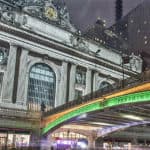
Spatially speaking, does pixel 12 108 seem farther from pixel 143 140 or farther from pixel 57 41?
pixel 143 140

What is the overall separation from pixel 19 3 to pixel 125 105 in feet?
117

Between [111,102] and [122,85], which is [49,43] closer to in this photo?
[111,102]

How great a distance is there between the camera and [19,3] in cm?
5319

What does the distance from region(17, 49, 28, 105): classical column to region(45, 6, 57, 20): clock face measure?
29.3 ft

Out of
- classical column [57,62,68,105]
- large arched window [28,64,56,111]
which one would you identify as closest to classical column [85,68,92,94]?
classical column [57,62,68,105]

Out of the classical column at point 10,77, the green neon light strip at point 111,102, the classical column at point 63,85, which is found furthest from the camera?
the classical column at point 63,85

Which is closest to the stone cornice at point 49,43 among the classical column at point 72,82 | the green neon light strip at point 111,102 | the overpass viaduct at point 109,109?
the classical column at point 72,82

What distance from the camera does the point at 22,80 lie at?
50.6m

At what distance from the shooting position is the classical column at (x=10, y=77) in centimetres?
4816

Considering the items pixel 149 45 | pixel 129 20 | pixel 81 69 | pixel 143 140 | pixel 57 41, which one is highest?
pixel 129 20

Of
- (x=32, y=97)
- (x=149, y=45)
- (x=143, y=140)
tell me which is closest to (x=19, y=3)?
(x=32, y=97)

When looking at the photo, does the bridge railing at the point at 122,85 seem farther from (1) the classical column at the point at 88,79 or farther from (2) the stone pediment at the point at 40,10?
(1) the classical column at the point at 88,79

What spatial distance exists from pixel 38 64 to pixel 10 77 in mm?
7142

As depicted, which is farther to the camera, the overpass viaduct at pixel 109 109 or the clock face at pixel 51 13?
the clock face at pixel 51 13
